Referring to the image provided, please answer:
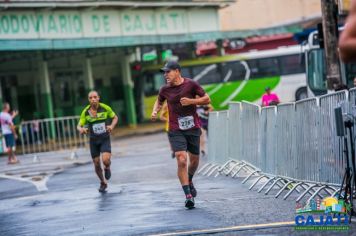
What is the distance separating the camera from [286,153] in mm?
11383

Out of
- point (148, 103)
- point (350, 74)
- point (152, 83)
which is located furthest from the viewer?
point (152, 83)

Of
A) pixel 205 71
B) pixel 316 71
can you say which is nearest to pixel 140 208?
pixel 316 71

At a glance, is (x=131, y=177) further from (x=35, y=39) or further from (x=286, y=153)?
(x=35, y=39)

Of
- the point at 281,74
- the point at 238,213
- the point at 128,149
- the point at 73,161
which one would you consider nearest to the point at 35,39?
the point at 128,149

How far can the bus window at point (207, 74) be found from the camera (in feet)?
139

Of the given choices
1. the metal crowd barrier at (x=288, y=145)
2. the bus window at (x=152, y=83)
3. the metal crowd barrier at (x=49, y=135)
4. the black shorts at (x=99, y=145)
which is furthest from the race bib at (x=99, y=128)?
the bus window at (x=152, y=83)

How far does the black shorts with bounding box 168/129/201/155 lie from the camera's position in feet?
34.6

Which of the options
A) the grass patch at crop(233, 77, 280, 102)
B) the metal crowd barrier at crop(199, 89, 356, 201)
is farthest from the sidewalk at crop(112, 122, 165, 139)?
the metal crowd barrier at crop(199, 89, 356, 201)

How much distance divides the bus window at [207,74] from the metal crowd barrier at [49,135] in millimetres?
13812

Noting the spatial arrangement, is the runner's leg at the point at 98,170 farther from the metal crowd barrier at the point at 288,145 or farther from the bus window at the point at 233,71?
the bus window at the point at 233,71

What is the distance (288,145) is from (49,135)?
18729 millimetres

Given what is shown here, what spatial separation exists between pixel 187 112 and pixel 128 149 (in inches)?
712

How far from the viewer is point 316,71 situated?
2645 cm

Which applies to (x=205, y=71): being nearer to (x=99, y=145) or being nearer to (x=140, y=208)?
(x=99, y=145)
